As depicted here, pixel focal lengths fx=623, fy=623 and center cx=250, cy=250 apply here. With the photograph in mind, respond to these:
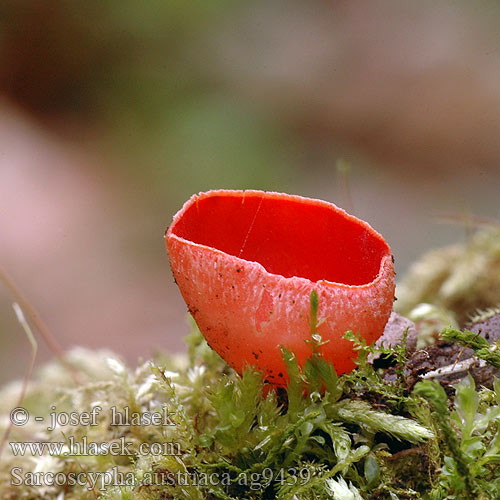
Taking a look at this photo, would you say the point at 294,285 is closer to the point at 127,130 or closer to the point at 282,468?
the point at 282,468

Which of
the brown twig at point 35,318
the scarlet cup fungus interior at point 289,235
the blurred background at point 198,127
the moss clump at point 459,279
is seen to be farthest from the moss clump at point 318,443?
the blurred background at point 198,127

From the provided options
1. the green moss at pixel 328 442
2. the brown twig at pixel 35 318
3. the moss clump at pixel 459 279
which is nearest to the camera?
the green moss at pixel 328 442

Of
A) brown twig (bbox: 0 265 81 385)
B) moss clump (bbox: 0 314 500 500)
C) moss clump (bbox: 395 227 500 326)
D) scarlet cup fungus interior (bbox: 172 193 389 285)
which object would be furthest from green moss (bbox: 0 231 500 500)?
moss clump (bbox: 395 227 500 326)

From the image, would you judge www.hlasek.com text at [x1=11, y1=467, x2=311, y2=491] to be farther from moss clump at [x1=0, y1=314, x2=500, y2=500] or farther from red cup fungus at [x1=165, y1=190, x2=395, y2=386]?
red cup fungus at [x1=165, y1=190, x2=395, y2=386]

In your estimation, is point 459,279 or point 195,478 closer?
point 195,478

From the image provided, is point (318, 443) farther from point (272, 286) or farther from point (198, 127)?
point (198, 127)

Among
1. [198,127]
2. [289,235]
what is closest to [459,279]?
[289,235]

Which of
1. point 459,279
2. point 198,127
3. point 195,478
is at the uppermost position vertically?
point 198,127

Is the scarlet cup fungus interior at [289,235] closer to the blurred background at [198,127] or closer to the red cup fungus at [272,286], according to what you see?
the red cup fungus at [272,286]

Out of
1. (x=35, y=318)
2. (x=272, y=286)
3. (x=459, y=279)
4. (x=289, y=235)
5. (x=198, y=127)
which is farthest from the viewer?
(x=198, y=127)
